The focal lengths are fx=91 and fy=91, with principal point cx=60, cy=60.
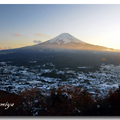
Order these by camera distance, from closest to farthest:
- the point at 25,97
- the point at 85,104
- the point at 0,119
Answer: the point at 0,119 < the point at 85,104 < the point at 25,97

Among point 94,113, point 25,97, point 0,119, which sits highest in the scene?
point 25,97

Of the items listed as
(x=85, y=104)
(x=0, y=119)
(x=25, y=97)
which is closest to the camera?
(x=0, y=119)

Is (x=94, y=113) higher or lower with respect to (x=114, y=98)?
lower

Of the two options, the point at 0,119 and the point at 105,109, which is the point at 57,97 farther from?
the point at 0,119

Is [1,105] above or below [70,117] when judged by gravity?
above

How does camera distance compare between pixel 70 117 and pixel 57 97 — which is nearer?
pixel 70 117

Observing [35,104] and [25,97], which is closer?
[35,104]

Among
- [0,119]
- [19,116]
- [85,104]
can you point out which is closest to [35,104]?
[19,116]

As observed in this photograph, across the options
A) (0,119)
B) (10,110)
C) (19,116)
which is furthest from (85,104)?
(0,119)

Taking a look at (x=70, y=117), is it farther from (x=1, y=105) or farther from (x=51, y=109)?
(x=1, y=105)
